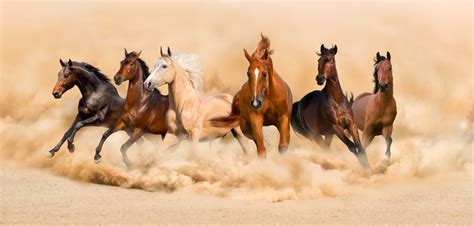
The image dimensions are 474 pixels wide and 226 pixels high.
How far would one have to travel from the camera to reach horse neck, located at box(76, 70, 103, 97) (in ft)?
63.0

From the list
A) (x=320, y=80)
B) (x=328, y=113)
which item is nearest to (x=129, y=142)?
(x=328, y=113)

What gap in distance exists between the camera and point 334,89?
17219 mm

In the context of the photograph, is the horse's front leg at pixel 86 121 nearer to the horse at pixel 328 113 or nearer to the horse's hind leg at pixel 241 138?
the horse's hind leg at pixel 241 138

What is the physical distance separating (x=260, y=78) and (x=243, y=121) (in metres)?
1.28

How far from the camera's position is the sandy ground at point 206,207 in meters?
14.5

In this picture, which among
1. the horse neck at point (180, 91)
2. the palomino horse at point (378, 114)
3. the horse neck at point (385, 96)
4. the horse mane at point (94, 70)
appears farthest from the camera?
the horse mane at point (94, 70)

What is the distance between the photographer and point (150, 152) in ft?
60.5

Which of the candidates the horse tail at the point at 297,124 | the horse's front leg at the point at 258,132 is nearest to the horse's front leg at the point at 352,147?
the horse tail at the point at 297,124

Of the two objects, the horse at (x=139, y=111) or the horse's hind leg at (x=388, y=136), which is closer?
the horse's hind leg at (x=388, y=136)

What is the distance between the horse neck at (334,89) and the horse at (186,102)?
1964mm

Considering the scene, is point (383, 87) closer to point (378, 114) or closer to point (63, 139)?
point (378, 114)

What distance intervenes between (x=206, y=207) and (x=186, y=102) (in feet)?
9.82

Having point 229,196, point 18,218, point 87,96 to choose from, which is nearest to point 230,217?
point 229,196

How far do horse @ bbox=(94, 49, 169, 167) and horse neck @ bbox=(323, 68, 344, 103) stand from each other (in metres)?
3.10
